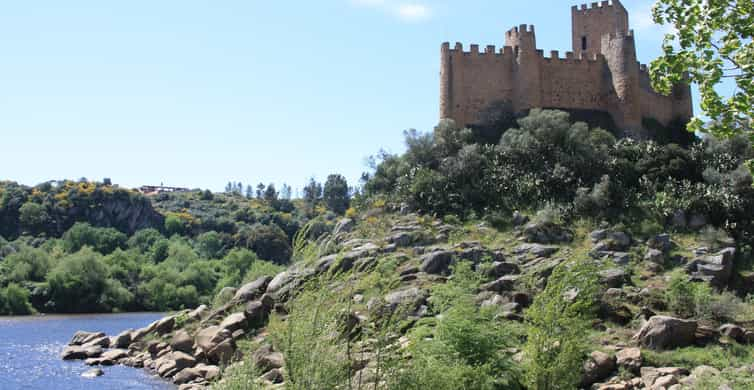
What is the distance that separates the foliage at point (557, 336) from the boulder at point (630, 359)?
2140mm

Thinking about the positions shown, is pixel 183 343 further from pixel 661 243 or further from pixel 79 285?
pixel 79 285

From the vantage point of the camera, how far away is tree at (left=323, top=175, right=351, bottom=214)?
3359 inches

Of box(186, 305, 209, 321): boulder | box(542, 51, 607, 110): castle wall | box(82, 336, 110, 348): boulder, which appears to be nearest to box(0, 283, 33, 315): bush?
box(82, 336, 110, 348): boulder

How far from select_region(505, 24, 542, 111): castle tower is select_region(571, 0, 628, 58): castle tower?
9.76 ft

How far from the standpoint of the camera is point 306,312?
10086 mm

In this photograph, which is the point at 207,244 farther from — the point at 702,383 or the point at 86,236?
the point at 702,383

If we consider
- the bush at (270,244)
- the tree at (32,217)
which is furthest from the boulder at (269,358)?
the tree at (32,217)

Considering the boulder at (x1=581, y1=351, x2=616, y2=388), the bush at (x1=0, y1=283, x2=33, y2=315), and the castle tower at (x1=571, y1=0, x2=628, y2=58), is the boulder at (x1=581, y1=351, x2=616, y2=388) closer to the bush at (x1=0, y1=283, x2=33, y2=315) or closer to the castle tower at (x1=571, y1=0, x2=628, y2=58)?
the castle tower at (x1=571, y1=0, x2=628, y2=58)

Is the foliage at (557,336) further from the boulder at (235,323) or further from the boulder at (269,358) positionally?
the boulder at (235,323)

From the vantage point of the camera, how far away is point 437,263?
2344 centimetres

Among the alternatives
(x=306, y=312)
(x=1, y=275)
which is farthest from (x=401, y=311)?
(x=1, y=275)

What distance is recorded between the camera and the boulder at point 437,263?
23281 millimetres

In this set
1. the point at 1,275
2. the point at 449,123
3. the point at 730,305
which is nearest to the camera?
the point at 730,305

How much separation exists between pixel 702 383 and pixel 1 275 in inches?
2008
